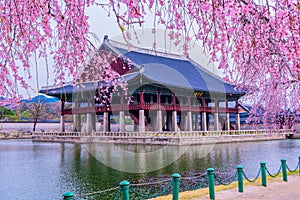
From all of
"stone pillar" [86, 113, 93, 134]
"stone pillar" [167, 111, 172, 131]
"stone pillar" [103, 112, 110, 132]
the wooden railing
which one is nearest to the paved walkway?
the wooden railing

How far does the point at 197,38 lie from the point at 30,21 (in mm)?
1986

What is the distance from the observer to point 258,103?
37.8 feet

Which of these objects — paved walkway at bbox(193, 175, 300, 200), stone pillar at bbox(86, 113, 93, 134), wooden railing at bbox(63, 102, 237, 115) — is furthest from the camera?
stone pillar at bbox(86, 113, 93, 134)

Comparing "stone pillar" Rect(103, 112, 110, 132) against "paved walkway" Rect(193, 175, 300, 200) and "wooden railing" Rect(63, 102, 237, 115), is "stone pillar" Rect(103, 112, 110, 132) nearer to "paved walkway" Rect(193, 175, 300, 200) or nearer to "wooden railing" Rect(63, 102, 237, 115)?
"wooden railing" Rect(63, 102, 237, 115)

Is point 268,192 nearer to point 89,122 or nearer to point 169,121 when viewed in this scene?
point 89,122

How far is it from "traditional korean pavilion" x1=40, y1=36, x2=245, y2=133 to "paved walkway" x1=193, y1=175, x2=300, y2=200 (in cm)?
2260

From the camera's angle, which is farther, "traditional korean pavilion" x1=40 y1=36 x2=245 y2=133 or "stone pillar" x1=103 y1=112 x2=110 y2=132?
"stone pillar" x1=103 y1=112 x2=110 y2=132

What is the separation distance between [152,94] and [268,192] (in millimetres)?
29574

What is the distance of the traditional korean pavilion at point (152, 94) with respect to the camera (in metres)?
33.0

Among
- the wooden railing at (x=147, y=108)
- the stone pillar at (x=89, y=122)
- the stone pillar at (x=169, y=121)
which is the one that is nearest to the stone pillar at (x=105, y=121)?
the wooden railing at (x=147, y=108)

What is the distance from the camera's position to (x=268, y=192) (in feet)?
26.7

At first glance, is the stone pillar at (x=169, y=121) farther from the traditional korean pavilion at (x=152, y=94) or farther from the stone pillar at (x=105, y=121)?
the stone pillar at (x=105, y=121)

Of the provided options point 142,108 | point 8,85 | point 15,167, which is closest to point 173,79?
point 142,108

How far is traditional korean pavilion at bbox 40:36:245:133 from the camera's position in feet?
108
